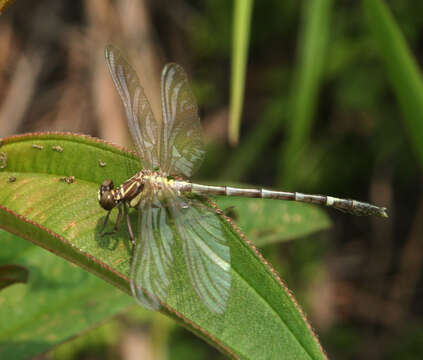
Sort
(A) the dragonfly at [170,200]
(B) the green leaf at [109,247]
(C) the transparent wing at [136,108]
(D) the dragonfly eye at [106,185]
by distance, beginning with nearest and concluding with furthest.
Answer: (B) the green leaf at [109,247] < (A) the dragonfly at [170,200] < (D) the dragonfly eye at [106,185] < (C) the transparent wing at [136,108]

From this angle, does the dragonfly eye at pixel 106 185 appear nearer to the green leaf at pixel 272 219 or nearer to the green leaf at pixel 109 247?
the green leaf at pixel 109 247

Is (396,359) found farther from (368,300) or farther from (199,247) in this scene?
(199,247)

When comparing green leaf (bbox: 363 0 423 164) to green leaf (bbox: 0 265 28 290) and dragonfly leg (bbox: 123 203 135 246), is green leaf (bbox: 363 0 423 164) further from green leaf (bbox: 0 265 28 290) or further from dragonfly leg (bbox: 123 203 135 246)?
green leaf (bbox: 0 265 28 290)

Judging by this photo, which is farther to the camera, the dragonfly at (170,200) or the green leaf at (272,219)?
the green leaf at (272,219)

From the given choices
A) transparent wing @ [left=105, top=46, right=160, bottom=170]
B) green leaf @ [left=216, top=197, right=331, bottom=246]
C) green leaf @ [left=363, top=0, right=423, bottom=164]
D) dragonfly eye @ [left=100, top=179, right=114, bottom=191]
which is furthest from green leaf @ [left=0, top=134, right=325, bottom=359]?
green leaf @ [left=363, top=0, right=423, bottom=164]

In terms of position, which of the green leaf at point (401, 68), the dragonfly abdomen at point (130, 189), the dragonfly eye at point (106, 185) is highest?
the green leaf at point (401, 68)

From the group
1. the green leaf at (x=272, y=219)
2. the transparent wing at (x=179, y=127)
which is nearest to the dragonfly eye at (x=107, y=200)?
the transparent wing at (x=179, y=127)
